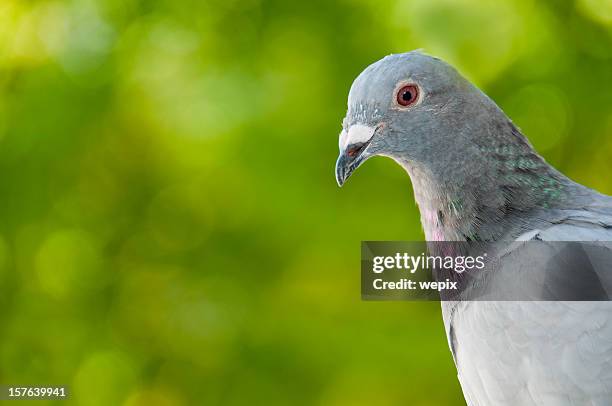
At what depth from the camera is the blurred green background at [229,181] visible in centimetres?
247

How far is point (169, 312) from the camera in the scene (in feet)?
8.51

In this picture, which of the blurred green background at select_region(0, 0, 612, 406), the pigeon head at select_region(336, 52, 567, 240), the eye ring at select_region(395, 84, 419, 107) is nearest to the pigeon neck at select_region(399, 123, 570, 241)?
the pigeon head at select_region(336, 52, 567, 240)

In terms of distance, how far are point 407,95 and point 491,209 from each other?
0.27 m

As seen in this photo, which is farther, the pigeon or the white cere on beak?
the white cere on beak

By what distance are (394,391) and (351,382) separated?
15 centimetres

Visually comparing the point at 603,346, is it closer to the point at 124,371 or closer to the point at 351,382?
the point at 351,382

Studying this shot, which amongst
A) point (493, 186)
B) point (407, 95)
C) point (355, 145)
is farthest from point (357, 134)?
point (493, 186)

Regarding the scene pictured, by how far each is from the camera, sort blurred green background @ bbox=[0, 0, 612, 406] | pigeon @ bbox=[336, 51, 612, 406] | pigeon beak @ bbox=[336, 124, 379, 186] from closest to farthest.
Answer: pigeon @ bbox=[336, 51, 612, 406]
pigeon beak @ bbox=[336, 124, 379, 186]
blurred green background @ bbox=[0, 0, 612, 406]

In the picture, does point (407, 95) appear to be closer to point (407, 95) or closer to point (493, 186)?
point (407, 95)

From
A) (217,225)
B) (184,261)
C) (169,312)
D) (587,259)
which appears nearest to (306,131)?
(217,225)

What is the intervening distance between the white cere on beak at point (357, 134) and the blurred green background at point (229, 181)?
113 centimetres

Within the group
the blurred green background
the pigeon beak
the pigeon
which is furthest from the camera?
the blurred green background

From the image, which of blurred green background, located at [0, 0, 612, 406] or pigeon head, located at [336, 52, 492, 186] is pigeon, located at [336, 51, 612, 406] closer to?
pigeon head, located at [336, 52, 492, 186]

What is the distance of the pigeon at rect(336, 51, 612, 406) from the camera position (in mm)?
1208
